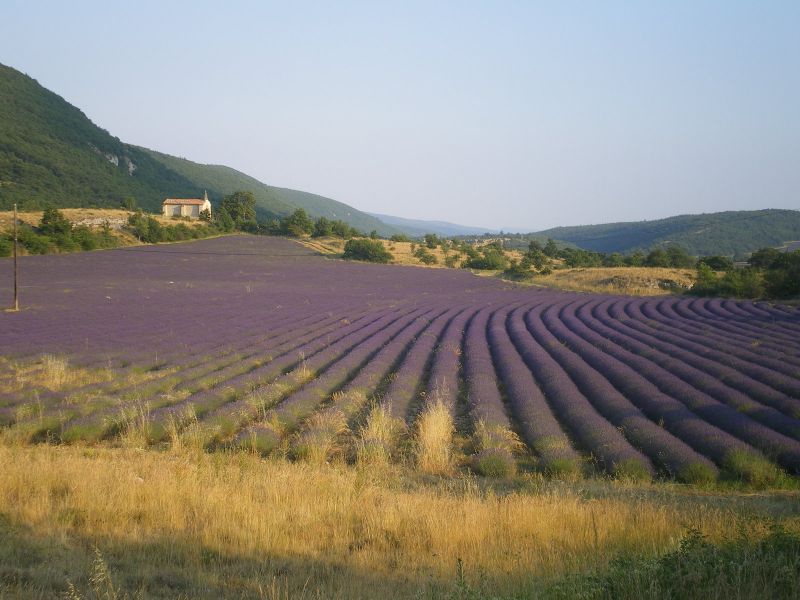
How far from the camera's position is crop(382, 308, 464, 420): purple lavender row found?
1055cm

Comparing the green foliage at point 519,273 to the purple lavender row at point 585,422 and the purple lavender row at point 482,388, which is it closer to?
the purple lavender row at point 482,388

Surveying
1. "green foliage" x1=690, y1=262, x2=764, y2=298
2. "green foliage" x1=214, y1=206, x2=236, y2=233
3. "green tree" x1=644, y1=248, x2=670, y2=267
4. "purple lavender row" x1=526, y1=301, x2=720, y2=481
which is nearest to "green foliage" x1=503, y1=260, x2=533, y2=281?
"green tree" x1=644, y1=248, x2=670, y2=267

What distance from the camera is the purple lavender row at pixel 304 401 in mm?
8344

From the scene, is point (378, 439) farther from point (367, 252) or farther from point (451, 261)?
point (451, 261)

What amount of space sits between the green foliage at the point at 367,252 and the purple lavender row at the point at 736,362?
4210 cm

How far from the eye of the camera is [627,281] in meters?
43.6

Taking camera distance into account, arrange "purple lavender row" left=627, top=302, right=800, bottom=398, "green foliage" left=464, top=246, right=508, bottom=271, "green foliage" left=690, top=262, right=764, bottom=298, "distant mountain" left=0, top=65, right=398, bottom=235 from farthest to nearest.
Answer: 1. "distant mountain" left=0, top=65, right=398, bottom=235
2. "green foliage" left=464, top=246, right=508, bottom=271
3. "green foliage" left=690, top=262, right=764, bottom=298
4. "purple lavender row" left=627, top=302, right=800, bottom=398

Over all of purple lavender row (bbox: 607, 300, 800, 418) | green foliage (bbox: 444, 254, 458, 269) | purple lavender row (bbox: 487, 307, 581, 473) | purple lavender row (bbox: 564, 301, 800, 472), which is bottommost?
purple lavender row (bbox: 487, 307, 581, 473)

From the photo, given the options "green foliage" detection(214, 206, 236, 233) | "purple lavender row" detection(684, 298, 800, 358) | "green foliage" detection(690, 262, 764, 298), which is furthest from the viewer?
"green foliage" detection(214, 206, 236, 233)

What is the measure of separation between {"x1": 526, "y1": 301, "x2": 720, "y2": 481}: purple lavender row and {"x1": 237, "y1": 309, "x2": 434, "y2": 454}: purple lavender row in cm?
530

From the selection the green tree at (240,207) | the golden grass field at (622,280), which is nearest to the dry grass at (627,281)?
the golden grass field at (622,280)

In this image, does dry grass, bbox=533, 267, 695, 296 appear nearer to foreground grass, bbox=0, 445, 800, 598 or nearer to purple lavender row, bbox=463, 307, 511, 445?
purple lavender row, bbox=463, 307, 511, 445

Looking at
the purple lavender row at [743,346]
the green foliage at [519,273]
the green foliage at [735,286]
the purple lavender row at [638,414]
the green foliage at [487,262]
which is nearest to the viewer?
the purple lavender row at [638,414]

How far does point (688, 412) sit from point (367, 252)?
173ft
